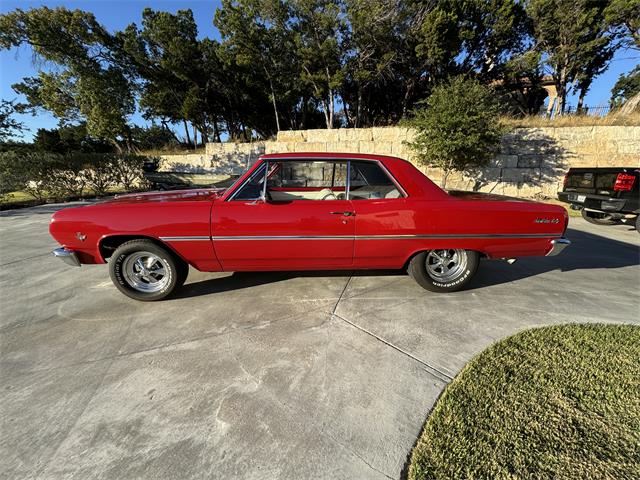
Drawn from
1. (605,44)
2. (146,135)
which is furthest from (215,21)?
(605,44)

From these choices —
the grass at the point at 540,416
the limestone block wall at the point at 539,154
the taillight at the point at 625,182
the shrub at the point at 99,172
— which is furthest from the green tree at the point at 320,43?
the grass at the point at 540,416

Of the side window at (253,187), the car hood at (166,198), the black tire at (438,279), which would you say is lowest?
the black tire at (438,279)

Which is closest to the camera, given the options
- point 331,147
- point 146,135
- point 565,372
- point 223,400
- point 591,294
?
A: point 223,400

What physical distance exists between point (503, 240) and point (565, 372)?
145cm

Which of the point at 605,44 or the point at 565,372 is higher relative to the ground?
the point at 605,44

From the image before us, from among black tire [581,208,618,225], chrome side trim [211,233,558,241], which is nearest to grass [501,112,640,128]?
black tire [581,208,618,225]

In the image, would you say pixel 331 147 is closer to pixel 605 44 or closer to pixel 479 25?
pixel 479 25

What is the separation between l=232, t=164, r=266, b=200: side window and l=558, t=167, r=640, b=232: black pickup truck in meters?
7.39

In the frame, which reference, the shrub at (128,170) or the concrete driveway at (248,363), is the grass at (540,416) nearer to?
the concrete driveway at (248,363)

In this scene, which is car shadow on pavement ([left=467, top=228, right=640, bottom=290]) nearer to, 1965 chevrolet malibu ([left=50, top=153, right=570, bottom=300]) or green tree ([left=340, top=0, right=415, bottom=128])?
1965 chevrolet malibu ([left=50, top=153, right=570, bottom=300])

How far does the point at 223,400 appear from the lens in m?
1.75

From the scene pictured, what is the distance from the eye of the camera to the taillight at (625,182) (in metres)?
5.49

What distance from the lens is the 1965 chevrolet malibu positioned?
9.08 ft

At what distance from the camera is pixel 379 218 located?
9.21 ft
